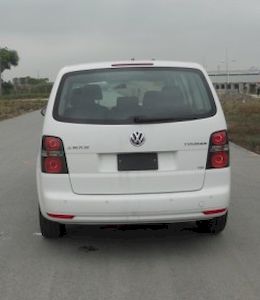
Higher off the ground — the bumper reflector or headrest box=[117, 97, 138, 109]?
headrest box=[117, 97, 138, 109]

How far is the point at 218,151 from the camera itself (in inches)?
215

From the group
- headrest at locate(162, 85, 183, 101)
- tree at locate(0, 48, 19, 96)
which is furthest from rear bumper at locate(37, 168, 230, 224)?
tree at locate(0, 48, 19, 96)

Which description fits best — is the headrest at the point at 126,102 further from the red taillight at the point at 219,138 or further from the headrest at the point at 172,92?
the red taillight at the point at 219,138

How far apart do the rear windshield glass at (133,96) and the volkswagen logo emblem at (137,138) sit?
13 centimetres

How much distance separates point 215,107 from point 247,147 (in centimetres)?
980

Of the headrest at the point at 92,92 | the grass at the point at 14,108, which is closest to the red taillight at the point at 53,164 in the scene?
the headrest at the point at 92,92

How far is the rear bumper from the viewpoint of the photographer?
5.26m

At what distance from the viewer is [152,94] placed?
558 centimetres

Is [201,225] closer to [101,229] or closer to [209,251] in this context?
[209,251]

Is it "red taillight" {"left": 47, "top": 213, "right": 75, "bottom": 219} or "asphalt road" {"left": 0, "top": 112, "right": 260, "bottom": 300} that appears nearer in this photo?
"asphalt road" {"left": 0, "top": 112, "right": 260, "bottom": 300}

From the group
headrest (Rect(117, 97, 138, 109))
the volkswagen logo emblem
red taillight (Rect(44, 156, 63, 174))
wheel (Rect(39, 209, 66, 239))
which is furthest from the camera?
wheel (Rect(39, 209, 66, 239))

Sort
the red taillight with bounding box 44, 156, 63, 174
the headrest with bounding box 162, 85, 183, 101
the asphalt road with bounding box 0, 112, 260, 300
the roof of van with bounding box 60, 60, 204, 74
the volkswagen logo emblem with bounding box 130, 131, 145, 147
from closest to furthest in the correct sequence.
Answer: the asphalt road with bounding box 0, 112, 260, 300
the volkswagen logo emblem with bounding box 130, 131, 145, 147
the red taillight with bounding box 44, 156, 63, 174
the headrest with bounding box 162, 85, 183, 101
the roof of van with bounding box 60, 60, 204, 74

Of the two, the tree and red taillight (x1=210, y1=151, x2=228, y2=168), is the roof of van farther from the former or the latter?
the tree

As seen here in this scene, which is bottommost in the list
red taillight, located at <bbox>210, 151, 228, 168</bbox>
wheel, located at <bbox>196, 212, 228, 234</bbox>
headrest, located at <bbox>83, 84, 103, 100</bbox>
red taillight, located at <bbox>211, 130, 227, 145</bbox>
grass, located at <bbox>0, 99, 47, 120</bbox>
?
grass, located at <bbox>0, 99, 47, 120</bbox>
